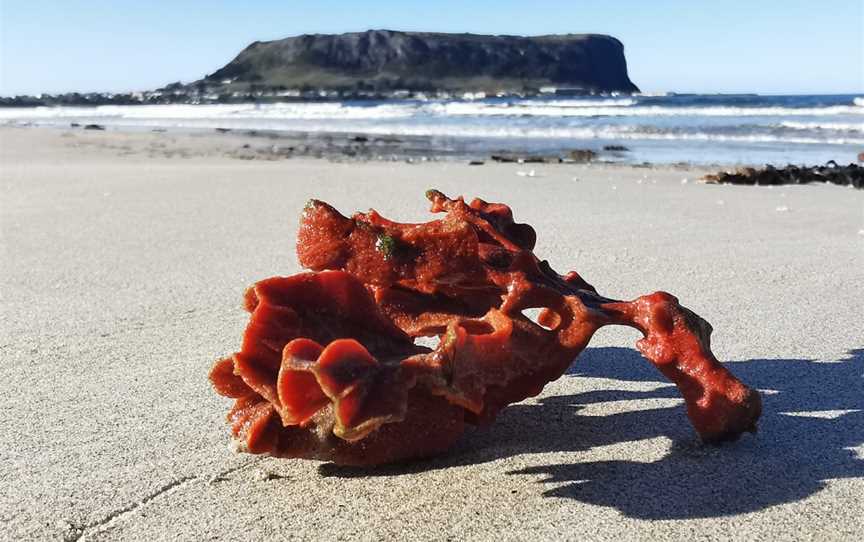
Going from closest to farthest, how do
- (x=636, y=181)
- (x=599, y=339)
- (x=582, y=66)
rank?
1. (x=599, y=339)
2. (x=636, y=181)
3. (x=582, y=66)

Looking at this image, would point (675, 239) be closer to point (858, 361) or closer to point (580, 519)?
point (858, 361)

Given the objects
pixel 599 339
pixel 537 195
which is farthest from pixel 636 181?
pixel 599 339

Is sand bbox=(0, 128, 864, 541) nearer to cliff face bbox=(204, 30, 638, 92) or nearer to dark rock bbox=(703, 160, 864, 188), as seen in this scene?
dark rock bbox=(703, 160, 864, 188)

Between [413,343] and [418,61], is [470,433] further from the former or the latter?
[418,61]

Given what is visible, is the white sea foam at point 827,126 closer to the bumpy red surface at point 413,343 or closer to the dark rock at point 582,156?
the dark rock at point 582,156

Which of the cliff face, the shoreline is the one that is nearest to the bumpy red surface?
the shoreline

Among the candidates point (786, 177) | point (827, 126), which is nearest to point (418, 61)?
point (827, 126)
